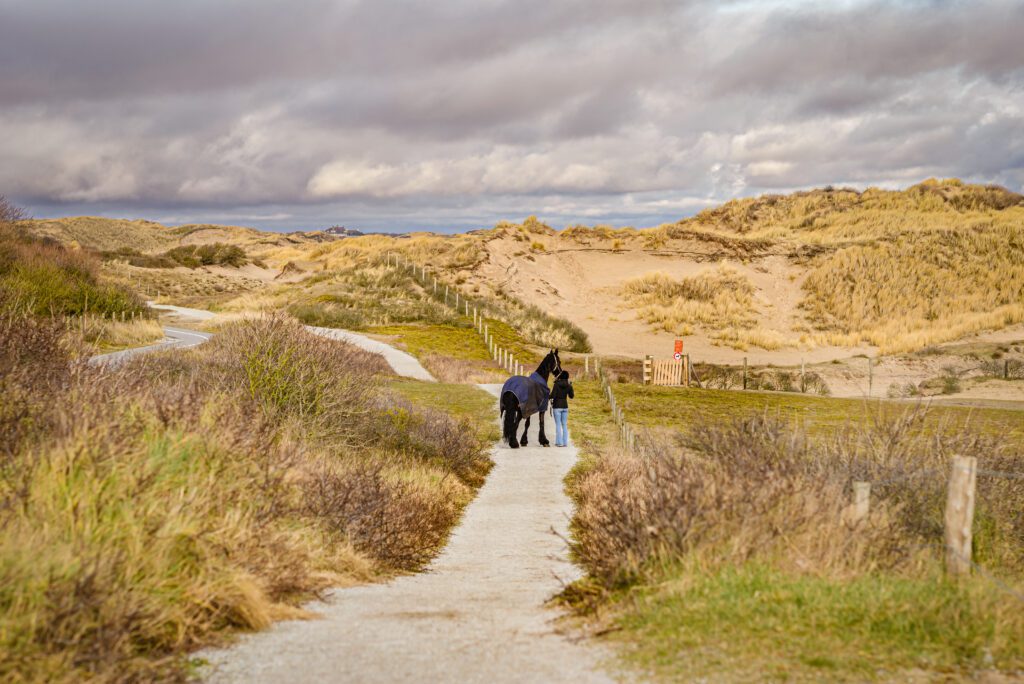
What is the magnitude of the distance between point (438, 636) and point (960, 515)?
4.10m

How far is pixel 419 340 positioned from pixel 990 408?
2733cm

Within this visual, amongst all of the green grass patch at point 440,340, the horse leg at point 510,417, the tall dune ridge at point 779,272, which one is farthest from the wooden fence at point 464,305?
the horse leg at point 510,417

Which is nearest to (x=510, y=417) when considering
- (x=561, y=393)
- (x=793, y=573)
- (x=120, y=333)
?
(x=561, y=393)

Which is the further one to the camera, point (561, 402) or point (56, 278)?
point (56, 278)

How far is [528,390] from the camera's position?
18.9 metres

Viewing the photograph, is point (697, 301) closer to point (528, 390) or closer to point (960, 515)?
point (528, 390)

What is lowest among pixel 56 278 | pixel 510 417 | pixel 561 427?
pixel 561 427

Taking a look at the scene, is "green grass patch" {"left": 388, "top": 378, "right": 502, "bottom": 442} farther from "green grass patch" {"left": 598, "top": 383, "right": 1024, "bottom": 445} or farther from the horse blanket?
"green grass patch" {"left": 598, "top": 383, "right": 1024, "bottom": 445}

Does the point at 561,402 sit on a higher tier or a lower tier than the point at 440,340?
lower

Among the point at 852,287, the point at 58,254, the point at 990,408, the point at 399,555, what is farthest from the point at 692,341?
the point at 399,555

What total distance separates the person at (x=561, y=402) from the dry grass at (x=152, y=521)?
734 cm

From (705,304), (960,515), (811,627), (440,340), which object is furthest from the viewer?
(705,304)

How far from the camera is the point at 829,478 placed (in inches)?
328

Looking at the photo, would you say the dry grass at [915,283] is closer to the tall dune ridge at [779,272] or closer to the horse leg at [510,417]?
the tall dune ridge at [779,272]
